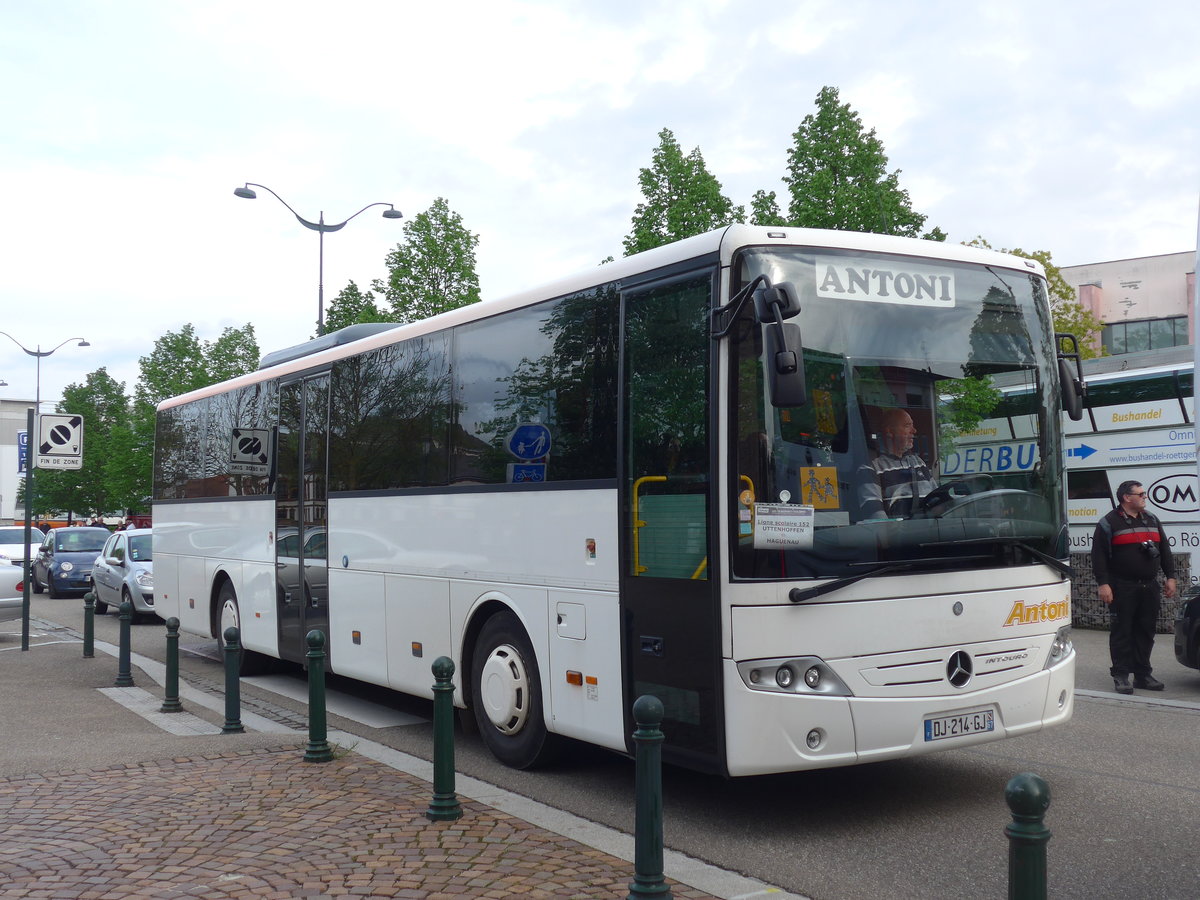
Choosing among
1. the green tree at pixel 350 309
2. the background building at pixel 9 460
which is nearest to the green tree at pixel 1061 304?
the green tree at pixel 350 309

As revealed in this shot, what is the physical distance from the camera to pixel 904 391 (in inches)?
253

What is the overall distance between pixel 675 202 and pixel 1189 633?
559 inches

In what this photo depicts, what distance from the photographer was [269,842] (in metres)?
5.94

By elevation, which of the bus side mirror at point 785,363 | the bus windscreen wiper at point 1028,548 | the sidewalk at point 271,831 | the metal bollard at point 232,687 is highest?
the bus side mirror at point 785,363

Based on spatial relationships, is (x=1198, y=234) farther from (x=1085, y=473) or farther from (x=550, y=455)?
(x=1085, y=473)

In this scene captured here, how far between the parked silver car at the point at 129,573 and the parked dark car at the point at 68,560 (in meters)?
5.33

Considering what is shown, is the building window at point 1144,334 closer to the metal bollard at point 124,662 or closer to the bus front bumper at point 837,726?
the metal bollard at point 124,662

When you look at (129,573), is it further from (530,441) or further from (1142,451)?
(1142,451)

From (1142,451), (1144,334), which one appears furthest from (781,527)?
(1144,334)

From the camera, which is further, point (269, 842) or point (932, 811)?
point (932, 811)

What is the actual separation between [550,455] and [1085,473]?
1215 cm

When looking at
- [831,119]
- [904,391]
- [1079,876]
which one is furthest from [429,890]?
[831,119]

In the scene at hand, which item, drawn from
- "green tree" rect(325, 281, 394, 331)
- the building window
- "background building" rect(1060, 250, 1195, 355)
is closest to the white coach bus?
"green tree" rect(325, 281, 394, 331)

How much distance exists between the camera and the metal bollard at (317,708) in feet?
25.8
